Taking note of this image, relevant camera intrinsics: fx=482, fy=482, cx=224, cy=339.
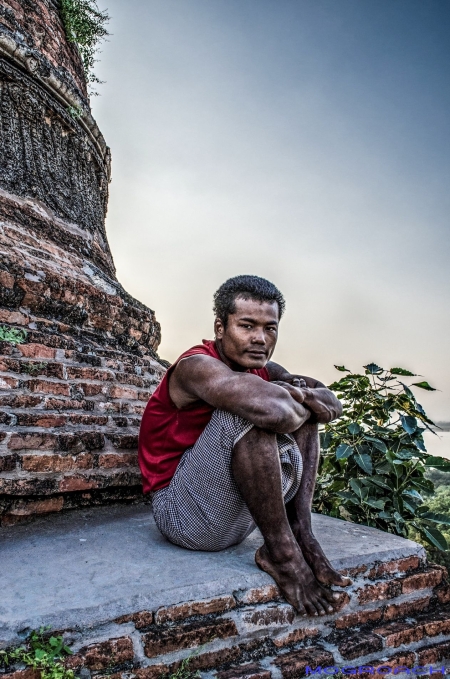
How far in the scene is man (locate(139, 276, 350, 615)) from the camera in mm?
1510

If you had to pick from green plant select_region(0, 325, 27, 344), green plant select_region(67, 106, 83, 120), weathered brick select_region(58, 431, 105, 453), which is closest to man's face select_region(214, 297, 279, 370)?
weathered brick select_region(58, 431, 105, 453)

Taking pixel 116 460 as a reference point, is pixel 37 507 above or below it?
below

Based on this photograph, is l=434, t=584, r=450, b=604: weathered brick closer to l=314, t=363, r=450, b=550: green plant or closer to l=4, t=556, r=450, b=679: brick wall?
l=4, t=556, r=450, b=679: brick wall

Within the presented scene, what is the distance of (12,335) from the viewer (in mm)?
2322

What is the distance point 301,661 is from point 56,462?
118 centimetres

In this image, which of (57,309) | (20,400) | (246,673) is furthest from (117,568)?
(57,309)

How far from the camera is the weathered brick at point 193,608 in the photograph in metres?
1.31

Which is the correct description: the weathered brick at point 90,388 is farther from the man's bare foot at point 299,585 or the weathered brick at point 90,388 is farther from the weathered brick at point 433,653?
the weathered brick at point 433,653

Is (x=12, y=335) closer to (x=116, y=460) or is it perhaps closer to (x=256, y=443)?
(x=116, y=460)

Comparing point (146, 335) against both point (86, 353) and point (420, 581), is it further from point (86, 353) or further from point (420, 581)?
point (420, 581)

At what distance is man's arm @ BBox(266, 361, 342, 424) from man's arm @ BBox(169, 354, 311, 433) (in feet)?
0.17

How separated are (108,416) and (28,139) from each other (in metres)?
2.39

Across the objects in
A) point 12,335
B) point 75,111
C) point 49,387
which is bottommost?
point 49,387

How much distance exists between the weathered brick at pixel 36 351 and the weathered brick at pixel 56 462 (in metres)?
0.56
